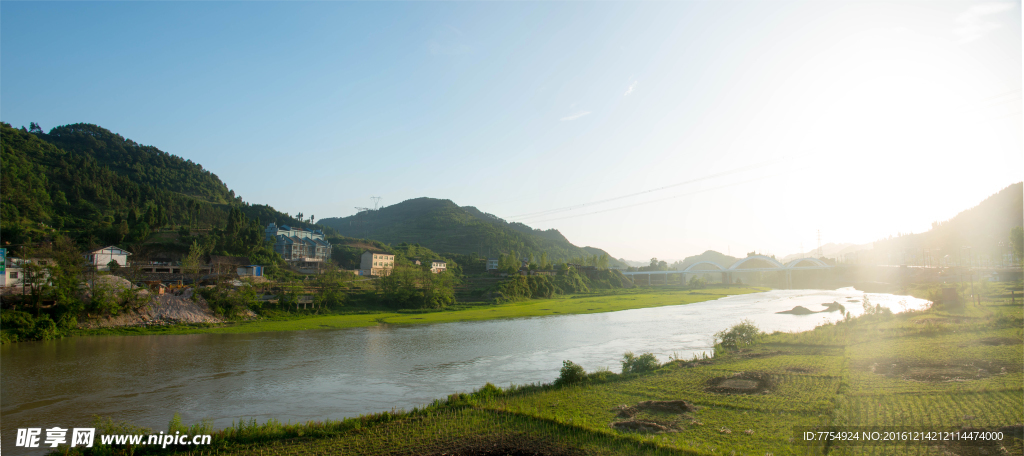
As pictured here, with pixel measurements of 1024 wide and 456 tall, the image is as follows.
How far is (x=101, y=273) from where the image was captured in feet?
95.8

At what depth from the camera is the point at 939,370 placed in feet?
39.0

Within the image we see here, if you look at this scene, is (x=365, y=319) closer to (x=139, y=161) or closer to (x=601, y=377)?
(x=601, y=377)

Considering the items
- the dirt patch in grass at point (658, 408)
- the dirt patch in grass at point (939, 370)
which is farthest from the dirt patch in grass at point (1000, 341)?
the dirt patch in grass at point (658, 408)

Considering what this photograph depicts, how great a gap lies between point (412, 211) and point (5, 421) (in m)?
129

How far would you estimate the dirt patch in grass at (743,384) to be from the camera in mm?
11516

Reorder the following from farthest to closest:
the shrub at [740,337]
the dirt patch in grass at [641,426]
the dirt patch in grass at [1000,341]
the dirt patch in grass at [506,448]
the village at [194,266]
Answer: the village at [194,266]
the shrub at [740,337]
the dirt patch in grass at [1000,341]
the dirt patch in grass at [641,426]
the dirt patch in grass at [506,448]

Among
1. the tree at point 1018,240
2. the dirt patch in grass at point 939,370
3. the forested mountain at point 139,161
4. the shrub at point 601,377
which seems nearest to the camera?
the dirt patch in grass at point 939,370

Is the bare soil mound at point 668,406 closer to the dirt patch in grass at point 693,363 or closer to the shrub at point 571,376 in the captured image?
the shrub at point 571,376

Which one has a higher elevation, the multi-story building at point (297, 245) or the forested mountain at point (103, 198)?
the forested mountain at point (103, 198)

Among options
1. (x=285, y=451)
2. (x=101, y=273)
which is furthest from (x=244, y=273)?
(x=285, y=451)

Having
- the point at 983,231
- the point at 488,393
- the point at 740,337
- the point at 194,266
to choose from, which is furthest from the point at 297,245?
the point at 983,231

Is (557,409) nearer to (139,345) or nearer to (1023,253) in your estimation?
(139,345)

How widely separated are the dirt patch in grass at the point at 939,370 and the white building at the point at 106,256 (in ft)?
159

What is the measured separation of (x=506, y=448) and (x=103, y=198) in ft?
242
